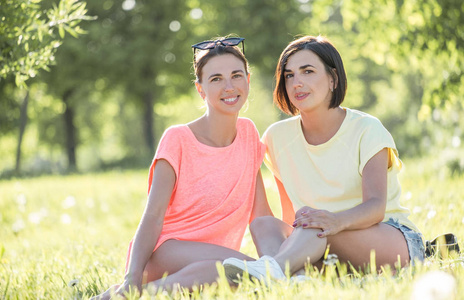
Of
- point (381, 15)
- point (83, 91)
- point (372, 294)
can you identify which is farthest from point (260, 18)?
point (372, 294)

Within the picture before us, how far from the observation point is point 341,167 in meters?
3.97

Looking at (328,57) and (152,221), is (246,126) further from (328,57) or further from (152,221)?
(152,221)

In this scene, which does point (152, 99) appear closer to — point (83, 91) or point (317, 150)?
point (83, 91)

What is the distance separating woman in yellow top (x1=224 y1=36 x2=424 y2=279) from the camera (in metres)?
3.50

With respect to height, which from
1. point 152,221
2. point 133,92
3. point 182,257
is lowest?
point 182,257

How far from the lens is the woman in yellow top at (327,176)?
350 centimetres

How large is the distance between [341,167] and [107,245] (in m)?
3.21

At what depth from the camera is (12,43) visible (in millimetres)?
4398

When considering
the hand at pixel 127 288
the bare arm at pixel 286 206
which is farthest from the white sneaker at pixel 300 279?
the bare arm at pixel 286 206

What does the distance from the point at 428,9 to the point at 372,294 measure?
801 cm

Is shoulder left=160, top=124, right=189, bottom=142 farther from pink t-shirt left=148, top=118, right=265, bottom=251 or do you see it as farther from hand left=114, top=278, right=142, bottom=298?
hand left=114, top=278, right=142, bottom=298

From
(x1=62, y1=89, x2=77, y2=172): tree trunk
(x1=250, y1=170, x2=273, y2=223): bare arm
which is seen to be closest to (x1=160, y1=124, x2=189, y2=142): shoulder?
(x1=250, y1=170, x2=273, y2=223): bare arm

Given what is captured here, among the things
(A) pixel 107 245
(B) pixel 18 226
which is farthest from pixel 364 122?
(B) pixel 18 226

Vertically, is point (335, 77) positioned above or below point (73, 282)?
above
